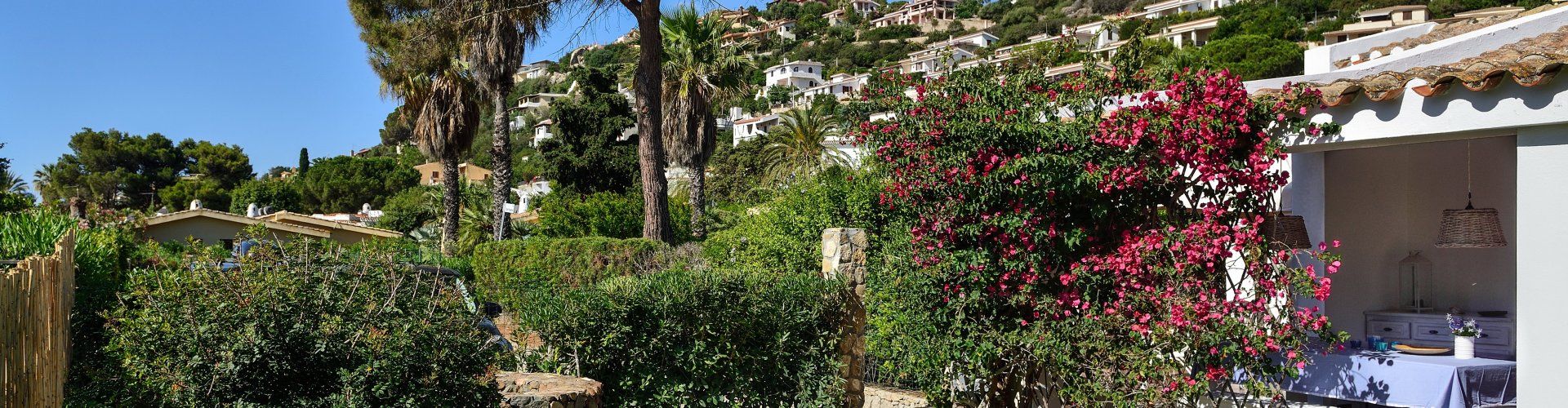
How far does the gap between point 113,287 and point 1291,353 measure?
30.8 ft

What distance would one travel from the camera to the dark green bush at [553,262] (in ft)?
52.9

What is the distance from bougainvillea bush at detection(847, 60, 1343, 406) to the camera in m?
6.16

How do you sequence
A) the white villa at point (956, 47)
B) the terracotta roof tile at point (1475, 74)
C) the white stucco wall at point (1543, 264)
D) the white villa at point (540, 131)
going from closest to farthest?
the terracotta roof tile at point (1475, 74)
the white stucco wall at point (1543, 264)
the white villa at point (956, 47)
the white villa at point (540, 131)

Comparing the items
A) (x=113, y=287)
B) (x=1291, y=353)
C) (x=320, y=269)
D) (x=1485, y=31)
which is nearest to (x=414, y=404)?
(x=320, y=269)

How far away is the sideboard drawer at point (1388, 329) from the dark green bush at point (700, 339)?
14.4 feet

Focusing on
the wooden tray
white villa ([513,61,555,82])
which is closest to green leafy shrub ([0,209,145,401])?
the wooden tray

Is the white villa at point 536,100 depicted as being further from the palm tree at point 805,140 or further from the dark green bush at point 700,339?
the dark green bush at point 700,339

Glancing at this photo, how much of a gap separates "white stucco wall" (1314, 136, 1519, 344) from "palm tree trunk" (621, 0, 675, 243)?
326 inches

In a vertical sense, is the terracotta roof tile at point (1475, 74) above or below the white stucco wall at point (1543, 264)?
above

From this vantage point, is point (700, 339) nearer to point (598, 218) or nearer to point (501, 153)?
point (598, 218)

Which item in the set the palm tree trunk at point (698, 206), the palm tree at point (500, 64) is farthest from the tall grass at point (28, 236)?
the palm tree trunk at point (698, 206)

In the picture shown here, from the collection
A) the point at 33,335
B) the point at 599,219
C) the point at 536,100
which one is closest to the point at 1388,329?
the point at 33,335

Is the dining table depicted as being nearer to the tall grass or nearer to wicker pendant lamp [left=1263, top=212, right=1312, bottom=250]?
wicker pendant lamp [left=1263, top=212, right=1312, bottom=250]

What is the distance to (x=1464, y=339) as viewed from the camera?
267 inches
